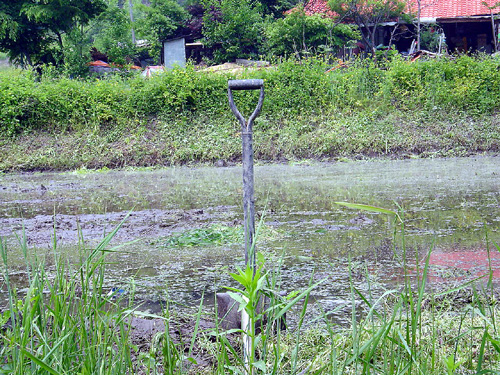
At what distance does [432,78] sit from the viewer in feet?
39.3

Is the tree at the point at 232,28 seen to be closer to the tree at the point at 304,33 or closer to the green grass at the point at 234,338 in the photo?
the tree at the point at 304,33

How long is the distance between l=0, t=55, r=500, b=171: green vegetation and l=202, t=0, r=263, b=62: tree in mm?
8358

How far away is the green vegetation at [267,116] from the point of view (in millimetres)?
10781

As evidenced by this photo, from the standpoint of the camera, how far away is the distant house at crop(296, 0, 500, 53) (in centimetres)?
1922

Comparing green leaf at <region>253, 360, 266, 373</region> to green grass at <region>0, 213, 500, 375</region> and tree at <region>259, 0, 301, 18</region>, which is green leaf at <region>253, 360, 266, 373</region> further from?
tree at <region>259, 0, 301, 18</region>

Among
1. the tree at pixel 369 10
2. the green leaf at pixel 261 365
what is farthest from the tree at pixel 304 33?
the green leaf at pixel 261 365

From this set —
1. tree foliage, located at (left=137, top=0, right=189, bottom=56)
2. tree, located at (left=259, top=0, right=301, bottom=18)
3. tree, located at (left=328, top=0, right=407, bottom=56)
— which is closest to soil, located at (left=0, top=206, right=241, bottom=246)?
tree, located at (left=328, top=0, right=407, bottom=56)

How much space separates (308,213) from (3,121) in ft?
27.3

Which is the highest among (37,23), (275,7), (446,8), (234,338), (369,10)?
(275,7)

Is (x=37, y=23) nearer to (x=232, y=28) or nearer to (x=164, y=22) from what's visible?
(x=164, y=22)

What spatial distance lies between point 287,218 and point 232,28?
1646cm

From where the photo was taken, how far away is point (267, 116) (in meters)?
11.9

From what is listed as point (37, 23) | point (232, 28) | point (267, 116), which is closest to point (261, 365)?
point (267, 116)

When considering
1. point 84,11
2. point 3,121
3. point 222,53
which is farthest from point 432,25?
point 3,121
